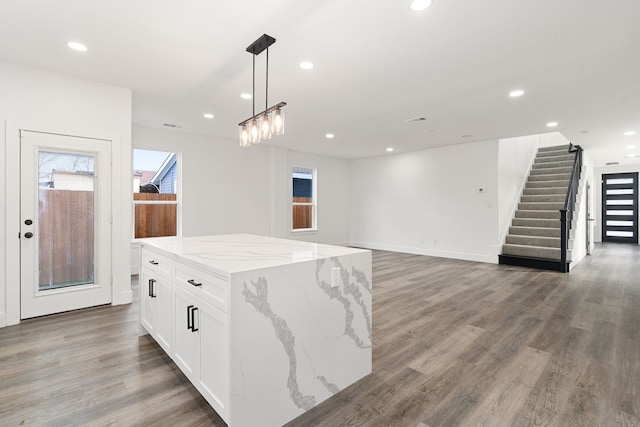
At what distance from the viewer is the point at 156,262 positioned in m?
2.46

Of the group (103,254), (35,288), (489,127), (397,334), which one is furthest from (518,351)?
(35,288)

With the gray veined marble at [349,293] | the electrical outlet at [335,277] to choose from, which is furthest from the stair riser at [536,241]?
the electrical outlet at [335,277]

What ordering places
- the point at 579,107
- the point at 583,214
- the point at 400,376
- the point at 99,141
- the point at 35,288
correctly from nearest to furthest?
1. the point at 400,376
2. the point at 35,288
3. the point at 99,141
4. the point at 579,107
5. the point at 583,214

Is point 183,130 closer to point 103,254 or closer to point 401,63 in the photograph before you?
point 103,254

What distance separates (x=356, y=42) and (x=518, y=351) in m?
2.96

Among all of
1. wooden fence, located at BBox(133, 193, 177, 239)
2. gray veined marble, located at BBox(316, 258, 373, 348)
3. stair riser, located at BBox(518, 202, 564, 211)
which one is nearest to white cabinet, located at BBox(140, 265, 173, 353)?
gray veined marble, located at BBox(316, 258, 373, 348)

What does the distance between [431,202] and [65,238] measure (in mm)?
6829

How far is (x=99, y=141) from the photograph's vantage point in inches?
139

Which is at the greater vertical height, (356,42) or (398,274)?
(356,42)

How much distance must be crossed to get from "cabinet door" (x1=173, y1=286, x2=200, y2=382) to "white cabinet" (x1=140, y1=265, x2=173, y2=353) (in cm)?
12

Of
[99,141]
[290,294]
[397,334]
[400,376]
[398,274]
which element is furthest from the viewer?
[398,274]

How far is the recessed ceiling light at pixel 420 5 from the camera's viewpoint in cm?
209

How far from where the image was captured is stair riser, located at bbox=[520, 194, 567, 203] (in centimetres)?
694

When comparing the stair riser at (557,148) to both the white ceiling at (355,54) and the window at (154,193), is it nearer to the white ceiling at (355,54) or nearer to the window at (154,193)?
the white ceiling at (355,54)
